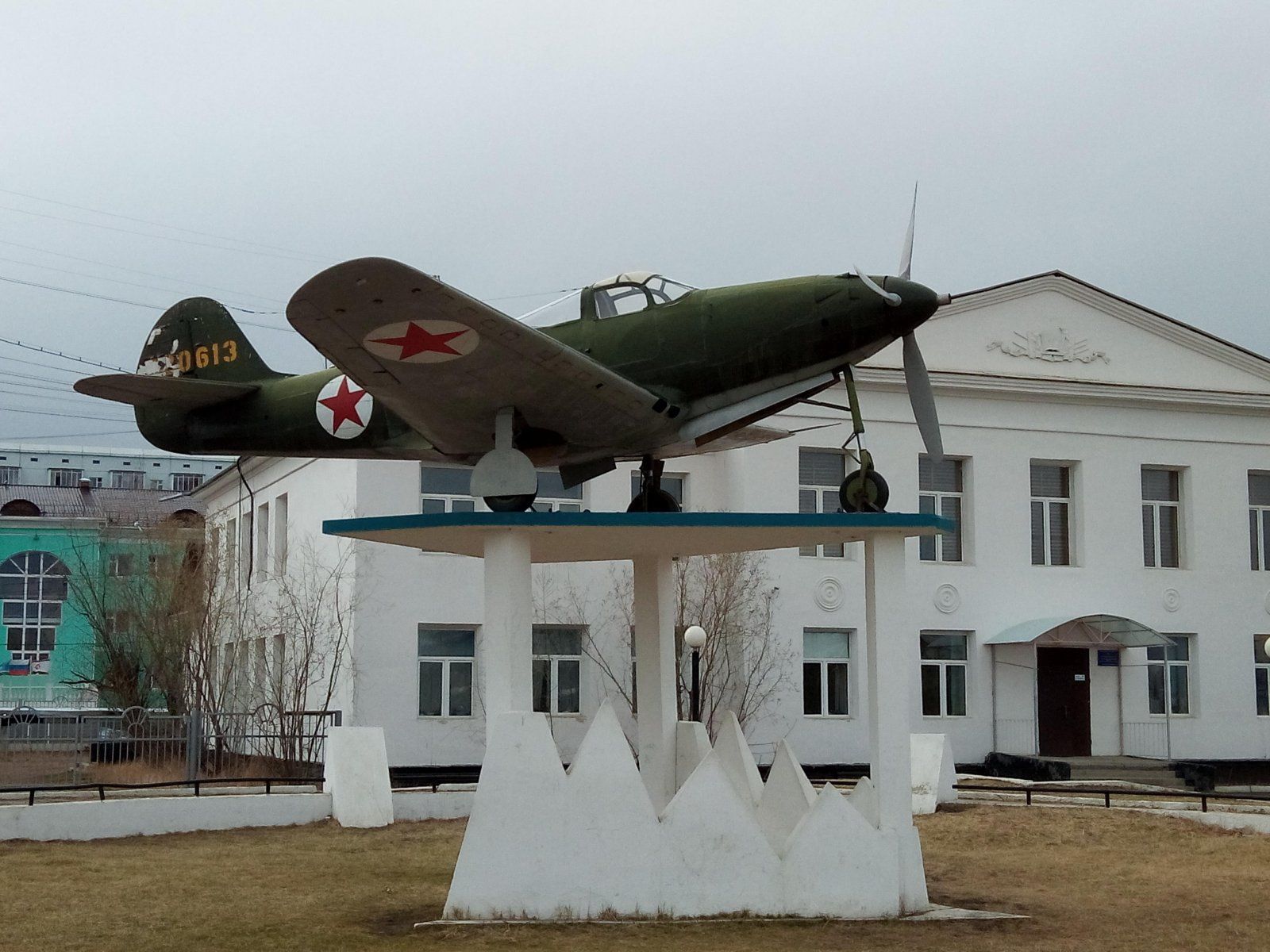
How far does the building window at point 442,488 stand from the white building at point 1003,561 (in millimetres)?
49

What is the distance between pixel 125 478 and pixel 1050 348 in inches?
2997

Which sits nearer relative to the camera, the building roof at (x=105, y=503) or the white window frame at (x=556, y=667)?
the white window frame at (x=556, y=667)

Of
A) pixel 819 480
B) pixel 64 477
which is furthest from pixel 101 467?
pixel 819 480

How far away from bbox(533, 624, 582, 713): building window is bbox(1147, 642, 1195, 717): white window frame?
43.3 ft

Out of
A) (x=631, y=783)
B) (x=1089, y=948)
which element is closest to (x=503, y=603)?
(x=631, y=783)

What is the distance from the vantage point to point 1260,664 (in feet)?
110

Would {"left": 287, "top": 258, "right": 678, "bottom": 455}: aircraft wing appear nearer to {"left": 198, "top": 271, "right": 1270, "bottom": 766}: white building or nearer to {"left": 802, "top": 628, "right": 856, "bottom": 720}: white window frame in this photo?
{"left": 198, "top": 271, "right": 1270, "bottom": 766}: white building

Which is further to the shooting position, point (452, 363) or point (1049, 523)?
point (1049, 523)

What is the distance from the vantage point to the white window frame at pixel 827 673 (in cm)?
3028

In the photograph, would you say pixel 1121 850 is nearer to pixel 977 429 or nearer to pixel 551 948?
pixel 551 948

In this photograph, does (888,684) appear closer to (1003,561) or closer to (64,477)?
Answer: (1003,561)

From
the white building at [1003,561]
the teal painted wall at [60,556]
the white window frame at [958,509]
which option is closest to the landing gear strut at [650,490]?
the white building at [1003,561]

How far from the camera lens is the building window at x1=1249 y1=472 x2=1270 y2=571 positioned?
3381 cm

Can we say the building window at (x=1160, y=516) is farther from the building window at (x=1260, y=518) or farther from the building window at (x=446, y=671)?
the building window at (x=446, y=671)
